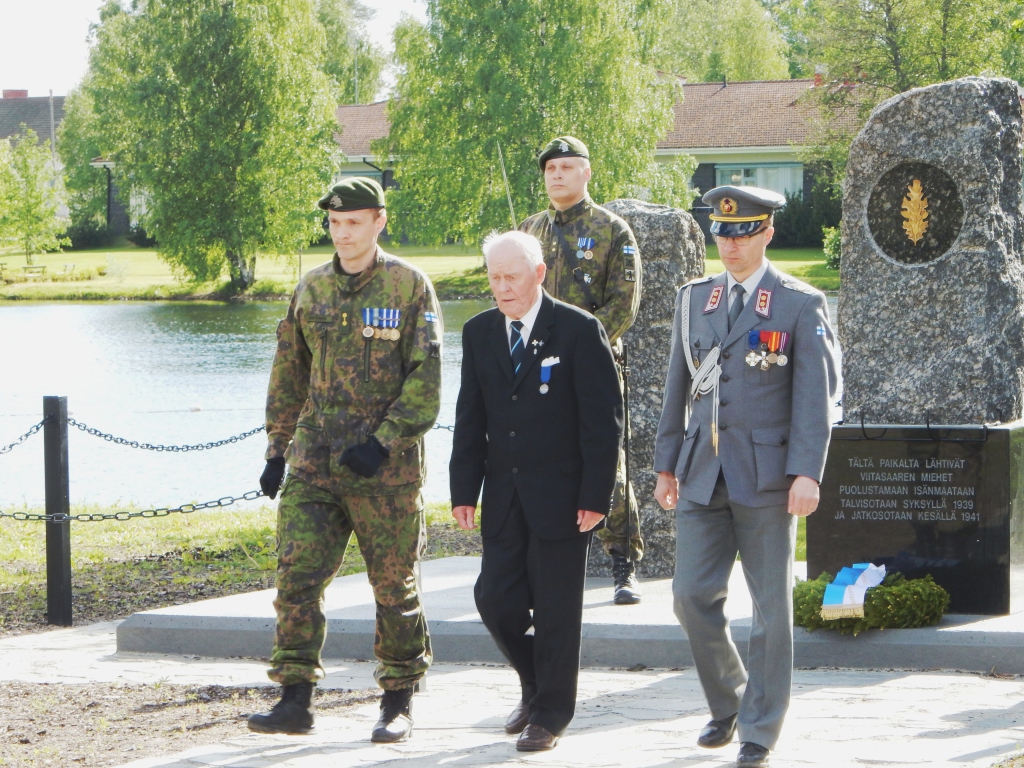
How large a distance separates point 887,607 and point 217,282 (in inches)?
1882

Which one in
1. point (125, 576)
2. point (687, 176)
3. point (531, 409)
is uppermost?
point (687, 176)

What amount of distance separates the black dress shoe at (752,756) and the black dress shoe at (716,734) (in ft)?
0.62

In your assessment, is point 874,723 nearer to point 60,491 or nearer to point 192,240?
point 60,491

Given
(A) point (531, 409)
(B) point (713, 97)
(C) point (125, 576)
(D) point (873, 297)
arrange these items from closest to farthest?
1. (A) point (531, 409)
2. (D) point (873, 297)
3. (C) point (125, 576)
4. (B) point (713, 97)

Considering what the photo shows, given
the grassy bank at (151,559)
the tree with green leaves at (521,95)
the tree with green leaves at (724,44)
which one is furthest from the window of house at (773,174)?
the grassy bank at (151,559)

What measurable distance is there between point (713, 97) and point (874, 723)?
5599 centimetres

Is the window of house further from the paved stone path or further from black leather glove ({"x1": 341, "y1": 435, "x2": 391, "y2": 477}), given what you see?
black leather glove ({"x1": 341, "y1": 435, "x2": 391, "y2": 477})

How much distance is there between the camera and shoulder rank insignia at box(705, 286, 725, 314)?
519 centimetres

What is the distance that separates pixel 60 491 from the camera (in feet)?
26.8

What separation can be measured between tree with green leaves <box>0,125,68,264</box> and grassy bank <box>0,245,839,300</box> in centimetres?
268

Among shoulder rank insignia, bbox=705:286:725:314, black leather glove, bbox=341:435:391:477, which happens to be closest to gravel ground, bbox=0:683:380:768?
black leather glove, bbox=341:435:391:477

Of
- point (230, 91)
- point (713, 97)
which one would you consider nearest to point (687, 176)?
point (713, 97)

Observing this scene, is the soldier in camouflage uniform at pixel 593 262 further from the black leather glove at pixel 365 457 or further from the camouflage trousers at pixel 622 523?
the black leather glove at pixel 365 457

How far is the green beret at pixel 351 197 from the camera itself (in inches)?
211
